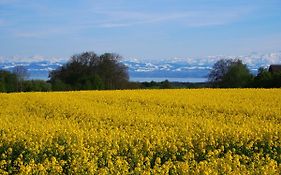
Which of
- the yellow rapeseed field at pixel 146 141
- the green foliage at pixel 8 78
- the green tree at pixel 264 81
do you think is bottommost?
the yellow rapeseed field at pixel 146 141

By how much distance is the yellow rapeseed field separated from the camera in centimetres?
743

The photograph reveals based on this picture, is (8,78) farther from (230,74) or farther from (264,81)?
(264,81)

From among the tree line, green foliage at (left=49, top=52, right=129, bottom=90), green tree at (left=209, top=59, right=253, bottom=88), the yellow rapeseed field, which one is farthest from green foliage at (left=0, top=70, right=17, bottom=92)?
the yellow rapeseed field

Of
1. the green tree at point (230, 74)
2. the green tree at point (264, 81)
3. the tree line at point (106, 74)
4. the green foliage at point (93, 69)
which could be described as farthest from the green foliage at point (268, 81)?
the green foliage at point (93, 69)

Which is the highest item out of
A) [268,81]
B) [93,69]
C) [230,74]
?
[93,69]

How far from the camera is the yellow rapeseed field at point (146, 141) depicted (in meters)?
7.43

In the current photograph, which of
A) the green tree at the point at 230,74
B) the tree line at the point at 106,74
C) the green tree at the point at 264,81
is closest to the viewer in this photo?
the green tree at the point at 264,81

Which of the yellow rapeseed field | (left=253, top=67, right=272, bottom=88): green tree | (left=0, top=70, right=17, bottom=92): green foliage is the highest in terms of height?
(left=0, top=70, right=17, bottom=92): green foliage

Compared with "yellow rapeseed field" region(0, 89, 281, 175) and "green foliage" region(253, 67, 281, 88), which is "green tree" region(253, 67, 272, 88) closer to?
"green foliage" region(253, 67, 281, 88)

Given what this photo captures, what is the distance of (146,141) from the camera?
9.89 m

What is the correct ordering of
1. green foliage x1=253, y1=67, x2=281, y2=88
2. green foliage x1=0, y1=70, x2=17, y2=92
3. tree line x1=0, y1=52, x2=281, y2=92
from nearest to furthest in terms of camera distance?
green foliage x1=253, y1=67, x2=281, y2=88
green foliage x1=0, y1=70, x2=17, y2=92
tree line x1=0, y1=52, x2=281, y2=92

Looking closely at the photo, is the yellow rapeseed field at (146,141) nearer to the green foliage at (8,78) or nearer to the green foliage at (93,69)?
the green foliage at (8,78)

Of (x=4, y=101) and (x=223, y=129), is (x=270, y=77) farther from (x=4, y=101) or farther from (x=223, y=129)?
(x=223, y=129)

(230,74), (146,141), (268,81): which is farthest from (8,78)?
(146,141)
